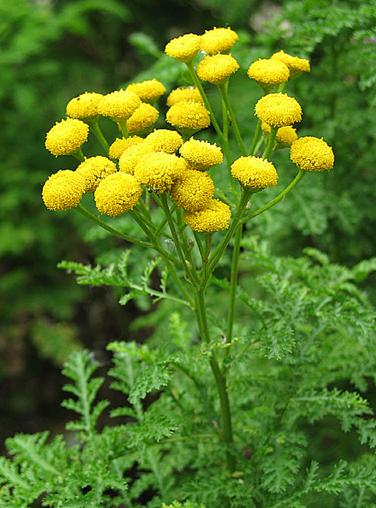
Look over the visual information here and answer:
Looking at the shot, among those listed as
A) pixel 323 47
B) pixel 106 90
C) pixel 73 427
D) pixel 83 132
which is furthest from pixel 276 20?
pixel 106 90

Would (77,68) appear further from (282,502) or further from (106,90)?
(282,502)

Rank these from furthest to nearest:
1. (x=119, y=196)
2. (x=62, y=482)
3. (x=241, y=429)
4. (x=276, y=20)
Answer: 1. (x=276, y=20)
2. (x=241, y=429)
3. (x=62, y=482)
4. (x=119, y=196)

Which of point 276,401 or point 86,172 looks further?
point 276,401

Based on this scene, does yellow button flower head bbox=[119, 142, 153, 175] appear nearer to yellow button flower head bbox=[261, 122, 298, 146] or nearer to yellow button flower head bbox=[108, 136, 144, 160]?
yellow button flower head bbox=[108, 136, 144, 160]

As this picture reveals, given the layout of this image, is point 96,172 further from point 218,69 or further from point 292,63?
point 292,63

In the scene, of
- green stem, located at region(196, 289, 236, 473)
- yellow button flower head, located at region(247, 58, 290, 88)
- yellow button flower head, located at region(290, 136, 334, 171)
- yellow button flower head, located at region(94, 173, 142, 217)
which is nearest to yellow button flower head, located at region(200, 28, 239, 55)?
yellow button flower head, located at region(247, 58, 290, 88)

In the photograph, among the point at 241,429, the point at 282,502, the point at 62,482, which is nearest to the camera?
the point at 282,502

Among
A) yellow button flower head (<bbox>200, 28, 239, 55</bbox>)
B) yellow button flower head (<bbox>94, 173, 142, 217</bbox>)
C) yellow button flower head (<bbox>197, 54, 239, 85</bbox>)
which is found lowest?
yellow button flower head (<bbox>94, 173, 142, 217</bbox>)
